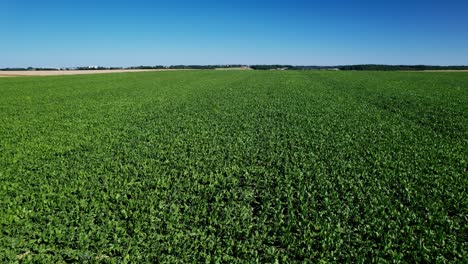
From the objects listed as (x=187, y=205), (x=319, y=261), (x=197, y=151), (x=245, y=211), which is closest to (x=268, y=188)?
(x=245, y=211)

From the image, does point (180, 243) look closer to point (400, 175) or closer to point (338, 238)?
point (338, 238)

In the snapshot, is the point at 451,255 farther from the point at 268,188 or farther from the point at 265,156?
the point at 265,156

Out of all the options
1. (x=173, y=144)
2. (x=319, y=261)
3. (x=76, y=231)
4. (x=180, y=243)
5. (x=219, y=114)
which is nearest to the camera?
(x=319, y=261)

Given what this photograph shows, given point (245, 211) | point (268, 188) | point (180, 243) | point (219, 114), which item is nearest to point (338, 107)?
point (219, 114)

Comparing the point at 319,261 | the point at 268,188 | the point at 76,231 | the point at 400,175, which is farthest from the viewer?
the point at 400,175

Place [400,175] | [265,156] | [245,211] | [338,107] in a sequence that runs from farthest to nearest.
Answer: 1. [338,107]
2. [265,156]
3. [400,175]
4. [245,211]

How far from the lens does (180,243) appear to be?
187 inches

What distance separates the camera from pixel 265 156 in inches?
361

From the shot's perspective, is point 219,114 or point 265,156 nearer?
point 265,156

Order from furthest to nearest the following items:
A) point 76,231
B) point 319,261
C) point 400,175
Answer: point 400,175 → point 76,231 → point 319,261

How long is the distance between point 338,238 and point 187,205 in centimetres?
296

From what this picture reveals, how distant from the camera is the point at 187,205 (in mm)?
6051

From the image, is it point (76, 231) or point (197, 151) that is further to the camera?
point (197, 151)

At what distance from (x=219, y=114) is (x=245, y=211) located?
11.7 m
